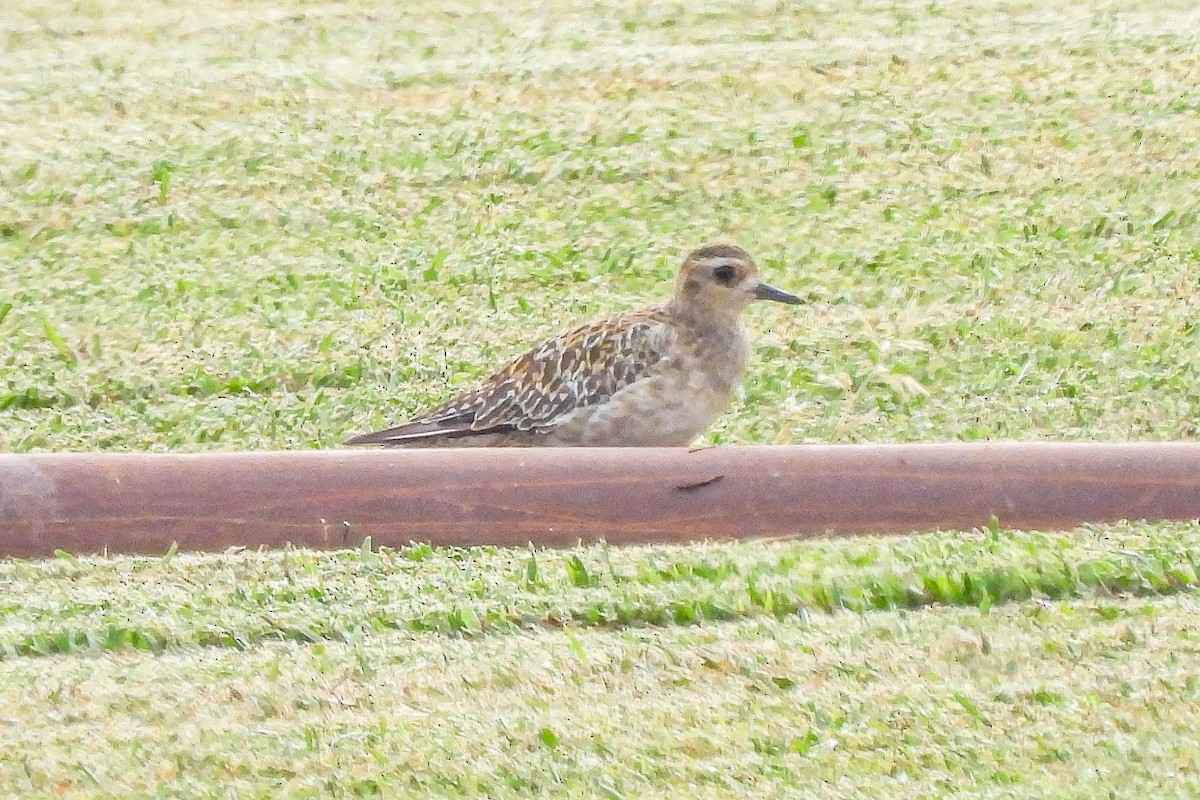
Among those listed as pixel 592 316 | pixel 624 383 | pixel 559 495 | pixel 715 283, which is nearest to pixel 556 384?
pixel 624 383

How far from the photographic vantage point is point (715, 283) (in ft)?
23.3

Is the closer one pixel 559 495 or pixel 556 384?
pixel 559 495

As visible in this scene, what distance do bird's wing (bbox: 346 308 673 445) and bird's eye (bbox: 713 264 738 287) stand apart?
25 cm

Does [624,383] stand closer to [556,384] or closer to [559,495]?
[556,384]

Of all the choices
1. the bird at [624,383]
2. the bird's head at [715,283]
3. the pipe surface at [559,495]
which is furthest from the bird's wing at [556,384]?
the pipe surface at [559,495]

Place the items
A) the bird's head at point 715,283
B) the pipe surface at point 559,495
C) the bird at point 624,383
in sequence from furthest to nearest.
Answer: the bird's head at point 715,283
the bird at point 624,383
the pipe surface at point 559,495

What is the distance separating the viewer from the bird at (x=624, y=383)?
678cm

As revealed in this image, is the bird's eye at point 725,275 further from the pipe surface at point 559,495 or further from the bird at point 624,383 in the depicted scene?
the pipe surface at point 559,495

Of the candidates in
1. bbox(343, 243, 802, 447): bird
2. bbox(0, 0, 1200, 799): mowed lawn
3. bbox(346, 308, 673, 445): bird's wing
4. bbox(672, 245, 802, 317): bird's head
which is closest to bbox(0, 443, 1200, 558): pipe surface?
bbox(0, 0, 1200, 799): mowed lawn

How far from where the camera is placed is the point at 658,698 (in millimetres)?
4480

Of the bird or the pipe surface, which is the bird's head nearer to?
the bird

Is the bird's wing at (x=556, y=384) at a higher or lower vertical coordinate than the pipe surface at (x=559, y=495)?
lower

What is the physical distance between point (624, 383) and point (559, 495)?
1563 mm

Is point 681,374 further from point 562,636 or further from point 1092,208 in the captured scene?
point 1092,208
